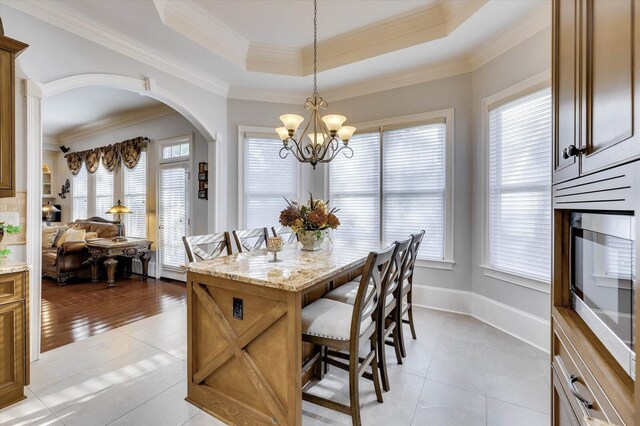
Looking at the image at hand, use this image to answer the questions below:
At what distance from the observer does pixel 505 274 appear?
309cm

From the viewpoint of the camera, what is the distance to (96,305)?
394cm

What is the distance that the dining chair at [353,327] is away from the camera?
64.5 inches

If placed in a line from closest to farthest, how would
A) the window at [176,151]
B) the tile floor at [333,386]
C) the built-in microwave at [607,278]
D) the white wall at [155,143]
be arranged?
the built-in microwave at [607,278] < the tile floor at [333,386] < the white wall at [155,143] < the window at [176,151]

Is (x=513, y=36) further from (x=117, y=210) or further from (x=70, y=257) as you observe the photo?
(x=70, y=257)

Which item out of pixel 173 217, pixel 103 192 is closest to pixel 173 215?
pixel 173 217

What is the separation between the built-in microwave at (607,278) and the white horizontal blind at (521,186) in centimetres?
191

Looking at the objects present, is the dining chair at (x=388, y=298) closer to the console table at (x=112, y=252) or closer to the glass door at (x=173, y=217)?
the glass door at (x=173, y=217)

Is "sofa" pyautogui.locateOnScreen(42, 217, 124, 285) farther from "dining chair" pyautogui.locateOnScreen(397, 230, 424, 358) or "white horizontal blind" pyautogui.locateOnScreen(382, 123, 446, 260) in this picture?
"dining chair" pyautogui.locateOnScreen(397, 230, 424, 358)

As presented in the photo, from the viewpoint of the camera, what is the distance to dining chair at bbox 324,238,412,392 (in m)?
1.94

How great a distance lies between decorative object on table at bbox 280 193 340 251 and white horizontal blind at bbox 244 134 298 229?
6.55ft

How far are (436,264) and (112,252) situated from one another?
493cm

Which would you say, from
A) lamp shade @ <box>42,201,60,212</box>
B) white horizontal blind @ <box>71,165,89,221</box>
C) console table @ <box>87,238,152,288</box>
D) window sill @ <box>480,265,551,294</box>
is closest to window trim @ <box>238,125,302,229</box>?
console table @ <box>87,238,152,288</box>

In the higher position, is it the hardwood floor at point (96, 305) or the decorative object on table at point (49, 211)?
the decorative object on table at point (49, 211)

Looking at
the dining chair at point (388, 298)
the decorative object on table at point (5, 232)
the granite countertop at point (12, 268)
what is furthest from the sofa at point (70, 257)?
the dining chair at point (388, 298)
